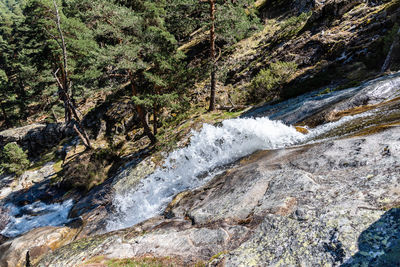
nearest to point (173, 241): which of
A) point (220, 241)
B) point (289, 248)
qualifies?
point (220, 241)

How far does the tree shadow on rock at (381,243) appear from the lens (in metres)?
2.45

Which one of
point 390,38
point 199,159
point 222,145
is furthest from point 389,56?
point 199,159

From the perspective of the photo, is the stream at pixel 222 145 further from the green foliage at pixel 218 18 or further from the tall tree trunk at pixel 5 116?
the tall tree trunk at pixel 5 116

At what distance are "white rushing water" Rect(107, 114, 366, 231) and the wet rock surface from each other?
2.47 m

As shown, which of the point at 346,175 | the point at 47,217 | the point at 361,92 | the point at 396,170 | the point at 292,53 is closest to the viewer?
the point at 396,170

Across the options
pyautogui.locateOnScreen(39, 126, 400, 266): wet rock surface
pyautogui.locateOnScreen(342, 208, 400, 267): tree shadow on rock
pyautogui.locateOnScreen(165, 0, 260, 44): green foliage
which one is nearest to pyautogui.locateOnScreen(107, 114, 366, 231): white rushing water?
pyautogui.locateOnScreen(39, 126, 400, 266): wet rock surface

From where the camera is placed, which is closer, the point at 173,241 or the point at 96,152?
the point at 173,241

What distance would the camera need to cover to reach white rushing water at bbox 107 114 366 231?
30.6 ft

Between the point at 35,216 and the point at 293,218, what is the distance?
725 inches

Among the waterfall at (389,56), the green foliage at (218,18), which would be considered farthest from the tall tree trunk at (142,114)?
the waterfall at (389,56)

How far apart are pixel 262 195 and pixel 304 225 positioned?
5.72 feet

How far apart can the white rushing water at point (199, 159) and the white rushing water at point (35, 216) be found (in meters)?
5.30

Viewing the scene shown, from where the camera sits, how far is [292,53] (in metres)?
18.3

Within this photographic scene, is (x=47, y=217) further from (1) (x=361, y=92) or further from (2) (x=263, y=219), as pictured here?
(1) (x=361, y=92)
